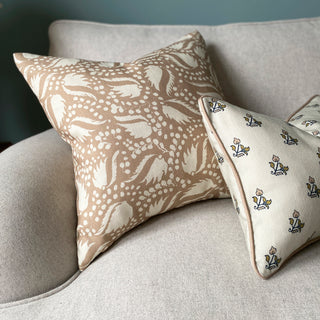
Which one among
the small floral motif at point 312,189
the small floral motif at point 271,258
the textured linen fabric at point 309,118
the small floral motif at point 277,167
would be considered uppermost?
the textured linen fabric at point 309,118

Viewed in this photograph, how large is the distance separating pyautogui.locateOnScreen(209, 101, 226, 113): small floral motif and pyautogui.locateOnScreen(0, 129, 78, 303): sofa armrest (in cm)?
38

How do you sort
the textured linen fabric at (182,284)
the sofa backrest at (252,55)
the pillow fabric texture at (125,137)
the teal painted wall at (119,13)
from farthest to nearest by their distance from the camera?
1. the teal painted wall at (119,13)
2. the sofa backrest at (252,55)
3. the pillow fabric texture at (125,137)
4. the textured linen fabric at (182,284)

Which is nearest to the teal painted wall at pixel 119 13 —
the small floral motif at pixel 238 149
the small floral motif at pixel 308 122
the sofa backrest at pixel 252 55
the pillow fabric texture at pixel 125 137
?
the sofa backrest at pixel 252 55

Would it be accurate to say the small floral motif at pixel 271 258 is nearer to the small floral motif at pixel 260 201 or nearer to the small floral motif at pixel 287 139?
the small floral motif at pixel 260 201

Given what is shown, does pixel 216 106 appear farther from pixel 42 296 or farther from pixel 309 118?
pixel 42 296

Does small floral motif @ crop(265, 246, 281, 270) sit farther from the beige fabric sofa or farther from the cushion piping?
the cushion piping

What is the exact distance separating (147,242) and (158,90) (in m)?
0.33

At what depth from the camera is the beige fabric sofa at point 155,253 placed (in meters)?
0.67

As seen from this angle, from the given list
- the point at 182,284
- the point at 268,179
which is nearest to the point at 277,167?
the point at 268,179

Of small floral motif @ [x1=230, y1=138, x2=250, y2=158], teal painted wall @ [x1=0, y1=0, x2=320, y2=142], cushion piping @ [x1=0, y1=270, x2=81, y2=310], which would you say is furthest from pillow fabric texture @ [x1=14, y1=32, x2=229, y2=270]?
teal painted wall @ [x1=0, y1=0, x2=320, y2=142]

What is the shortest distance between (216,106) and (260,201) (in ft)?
0.66

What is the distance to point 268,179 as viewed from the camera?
2.31 ft

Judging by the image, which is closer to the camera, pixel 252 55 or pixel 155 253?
pixel 155 253

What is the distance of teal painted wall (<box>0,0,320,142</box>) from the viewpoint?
1.33 meters
